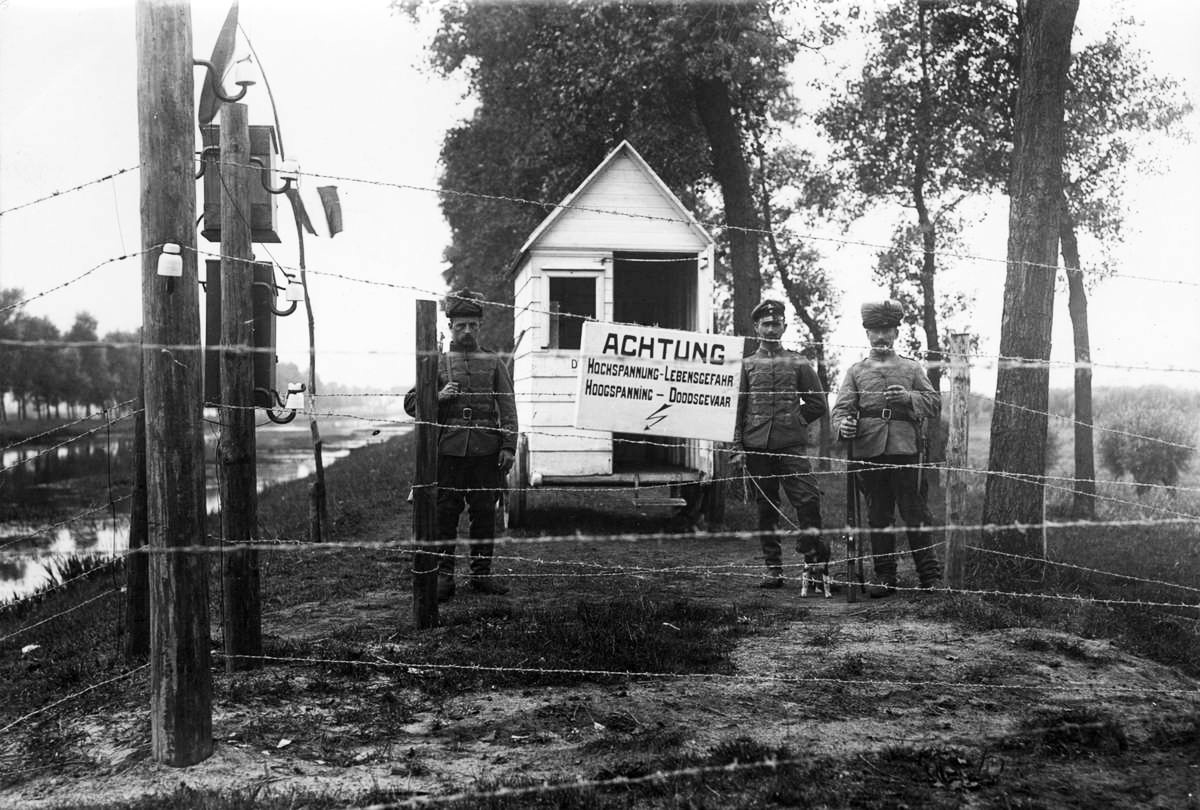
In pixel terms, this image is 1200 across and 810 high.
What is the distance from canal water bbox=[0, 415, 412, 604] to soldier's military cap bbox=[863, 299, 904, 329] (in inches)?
149

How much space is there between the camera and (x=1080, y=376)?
48.9 ft

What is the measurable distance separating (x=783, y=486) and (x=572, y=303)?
19.9 feet

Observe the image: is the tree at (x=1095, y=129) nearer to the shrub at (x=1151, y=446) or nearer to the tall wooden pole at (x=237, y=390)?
the shrub at (x=1151, y=446)

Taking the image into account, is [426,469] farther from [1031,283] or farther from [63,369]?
[63,369]

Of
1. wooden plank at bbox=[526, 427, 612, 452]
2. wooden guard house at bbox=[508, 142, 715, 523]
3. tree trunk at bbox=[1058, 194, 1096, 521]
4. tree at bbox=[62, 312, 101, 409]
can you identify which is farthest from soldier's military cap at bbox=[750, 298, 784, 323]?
tree at bbox=[62, 312, 101, 409]

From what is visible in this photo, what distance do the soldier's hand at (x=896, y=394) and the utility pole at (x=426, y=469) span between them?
3.52 meters

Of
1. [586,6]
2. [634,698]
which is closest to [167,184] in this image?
[634,698]

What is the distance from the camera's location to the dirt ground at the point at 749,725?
13.2 ft

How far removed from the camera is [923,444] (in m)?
7.95

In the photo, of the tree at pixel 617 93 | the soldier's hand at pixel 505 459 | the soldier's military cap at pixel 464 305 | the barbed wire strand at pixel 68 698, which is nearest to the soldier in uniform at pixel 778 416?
the soldier's hand at pixel 505 459

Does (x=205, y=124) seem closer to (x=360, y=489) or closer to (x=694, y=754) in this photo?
(x=694, y=754)

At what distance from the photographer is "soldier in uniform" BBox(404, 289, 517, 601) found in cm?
770

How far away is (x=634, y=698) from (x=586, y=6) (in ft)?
43.8

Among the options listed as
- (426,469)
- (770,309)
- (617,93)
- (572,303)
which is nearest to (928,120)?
(617,93)
